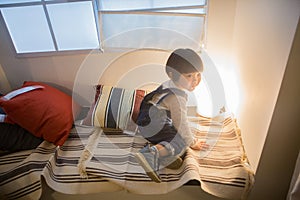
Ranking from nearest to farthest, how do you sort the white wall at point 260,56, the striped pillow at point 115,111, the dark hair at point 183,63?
the white wall at point 260,56 < the dark hair at point 183,63 < the striped pillow at point 115,111

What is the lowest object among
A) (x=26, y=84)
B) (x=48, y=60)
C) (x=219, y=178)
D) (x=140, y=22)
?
(x=219, y=178)

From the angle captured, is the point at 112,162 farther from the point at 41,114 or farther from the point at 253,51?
the point at 253,51

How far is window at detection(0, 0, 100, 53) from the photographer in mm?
1353

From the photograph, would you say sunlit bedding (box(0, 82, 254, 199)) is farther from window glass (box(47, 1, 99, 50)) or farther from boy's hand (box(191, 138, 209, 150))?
window glass (box(47, 1, 99, 50))

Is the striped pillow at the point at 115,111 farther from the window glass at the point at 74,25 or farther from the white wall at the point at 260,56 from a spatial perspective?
the white wall at the point at 260,56

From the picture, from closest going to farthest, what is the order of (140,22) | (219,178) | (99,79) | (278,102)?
1. (278,102)
2. (219,178)
3. (140,22)
4. (99,79)

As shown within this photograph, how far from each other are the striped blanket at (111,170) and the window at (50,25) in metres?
0.68

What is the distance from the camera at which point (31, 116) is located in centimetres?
118

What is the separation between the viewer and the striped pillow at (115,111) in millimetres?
1311

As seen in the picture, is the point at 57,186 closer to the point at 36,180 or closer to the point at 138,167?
the point at 36,180

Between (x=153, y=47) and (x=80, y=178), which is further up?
(x=153, y=47)

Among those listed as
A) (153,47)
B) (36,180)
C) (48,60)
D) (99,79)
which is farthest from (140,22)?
(36,180)

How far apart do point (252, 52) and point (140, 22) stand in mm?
706

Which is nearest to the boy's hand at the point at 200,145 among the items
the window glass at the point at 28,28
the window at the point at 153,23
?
the window at the point at 153,23
